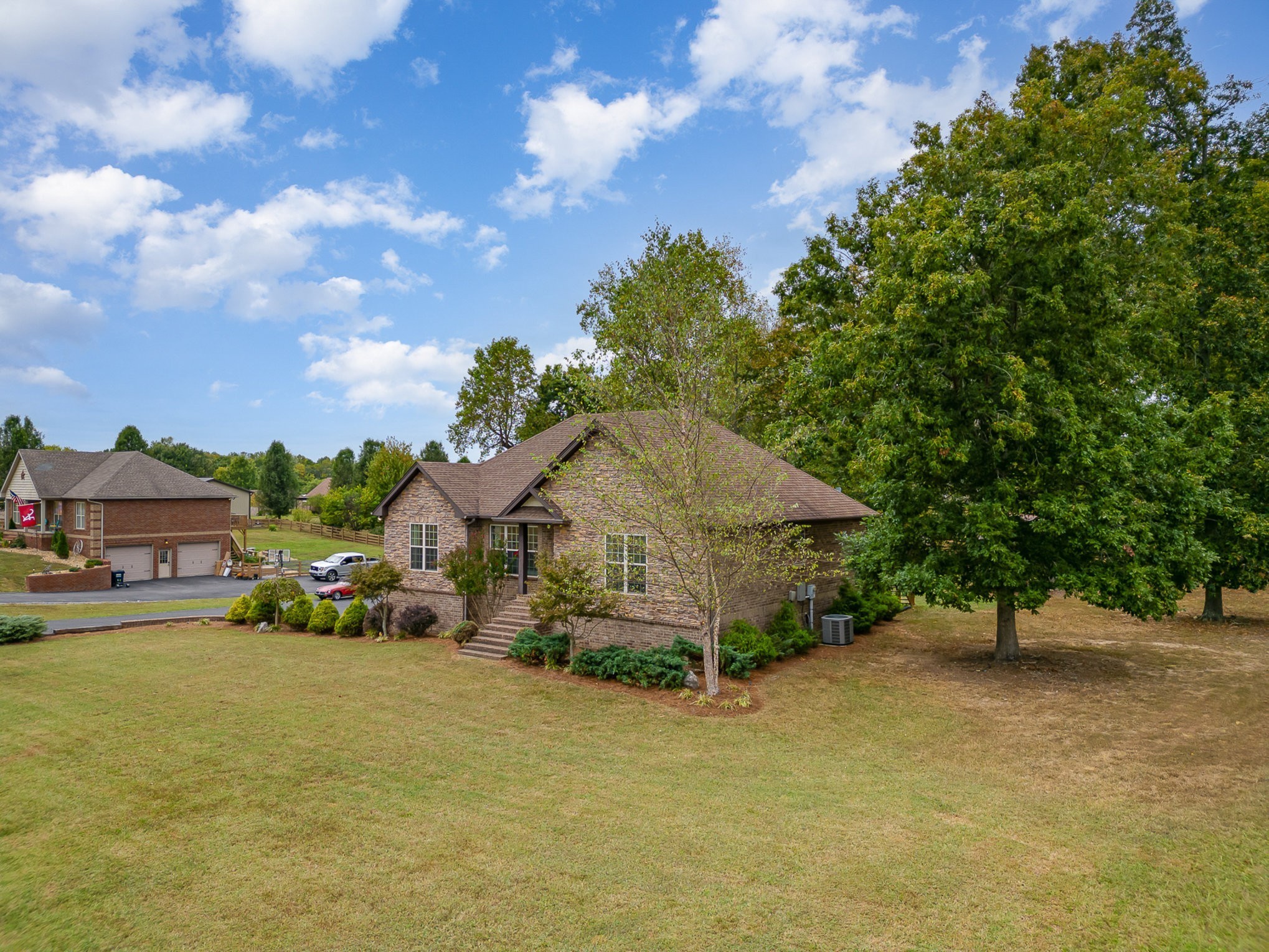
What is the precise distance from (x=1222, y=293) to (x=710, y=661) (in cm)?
2296

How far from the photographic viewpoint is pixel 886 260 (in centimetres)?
1897

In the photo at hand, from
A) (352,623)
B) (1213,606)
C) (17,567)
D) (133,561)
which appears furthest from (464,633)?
(17,567)

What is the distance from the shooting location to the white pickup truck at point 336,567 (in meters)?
38.7

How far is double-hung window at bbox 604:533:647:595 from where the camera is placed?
62.4 feet

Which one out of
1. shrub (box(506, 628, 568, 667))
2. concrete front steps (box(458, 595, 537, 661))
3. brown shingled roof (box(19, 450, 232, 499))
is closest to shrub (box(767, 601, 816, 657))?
shrub (box(506, 628, 568, 667))

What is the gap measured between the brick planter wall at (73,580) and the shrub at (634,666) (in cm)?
3431

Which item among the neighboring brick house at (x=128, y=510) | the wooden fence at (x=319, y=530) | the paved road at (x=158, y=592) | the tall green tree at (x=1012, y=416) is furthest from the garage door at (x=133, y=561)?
the tall green tree at (x=1012, y=416)

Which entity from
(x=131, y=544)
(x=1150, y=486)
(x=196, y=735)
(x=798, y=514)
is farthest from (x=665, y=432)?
(x=131, y=544)

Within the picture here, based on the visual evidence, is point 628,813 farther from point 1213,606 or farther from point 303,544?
point 303,544

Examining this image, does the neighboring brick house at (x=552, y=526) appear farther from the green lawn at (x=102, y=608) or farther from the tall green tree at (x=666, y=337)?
the green lawn at (x=102, y=608)

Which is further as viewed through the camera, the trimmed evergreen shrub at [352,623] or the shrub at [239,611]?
the shrub at [239,611]

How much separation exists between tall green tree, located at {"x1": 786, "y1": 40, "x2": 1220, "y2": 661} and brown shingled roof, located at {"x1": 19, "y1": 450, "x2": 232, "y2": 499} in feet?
143

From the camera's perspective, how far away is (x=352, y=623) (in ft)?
78.6

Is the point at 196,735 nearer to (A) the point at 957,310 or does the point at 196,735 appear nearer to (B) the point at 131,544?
(A) the point at 957,310
